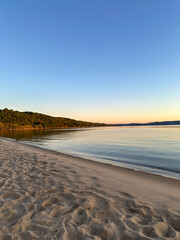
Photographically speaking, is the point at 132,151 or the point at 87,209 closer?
the point at 87,209

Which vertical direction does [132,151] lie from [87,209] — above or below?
below

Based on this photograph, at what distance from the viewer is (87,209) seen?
4539 millimetres

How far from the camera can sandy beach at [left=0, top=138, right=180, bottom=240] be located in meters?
3.51

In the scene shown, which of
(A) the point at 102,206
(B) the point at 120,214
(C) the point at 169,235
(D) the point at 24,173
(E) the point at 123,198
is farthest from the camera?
(D) the point at 24,173

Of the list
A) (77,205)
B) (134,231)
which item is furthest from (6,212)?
(134,231)

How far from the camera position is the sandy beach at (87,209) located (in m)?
3.51

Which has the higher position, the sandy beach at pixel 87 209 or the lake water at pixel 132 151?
the sandy beach at pixel 87 209

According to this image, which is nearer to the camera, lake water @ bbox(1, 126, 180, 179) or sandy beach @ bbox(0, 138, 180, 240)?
sandy beach @ bbox(0, 138, 180, 240)

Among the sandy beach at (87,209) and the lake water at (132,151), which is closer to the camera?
the sandy beach at (87,209)

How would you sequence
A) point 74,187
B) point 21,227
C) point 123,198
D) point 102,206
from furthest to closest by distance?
1. point 74,187
2. point 123,198
3. point 102,206
4. point 21,227

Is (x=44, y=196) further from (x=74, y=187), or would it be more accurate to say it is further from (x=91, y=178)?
(x=91, y=178)

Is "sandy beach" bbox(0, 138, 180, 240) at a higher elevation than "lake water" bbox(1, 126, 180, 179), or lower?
higher

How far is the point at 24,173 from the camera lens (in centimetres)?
834

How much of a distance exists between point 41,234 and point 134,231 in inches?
88.6
